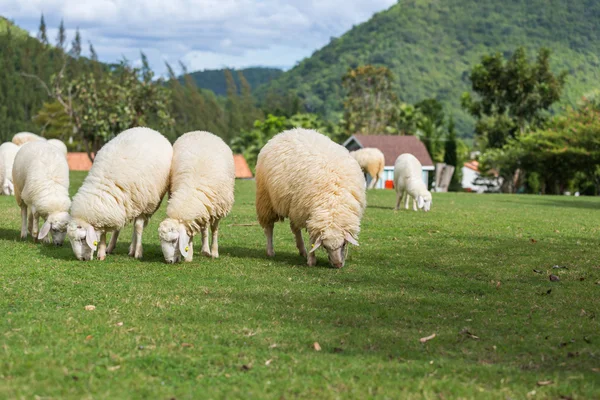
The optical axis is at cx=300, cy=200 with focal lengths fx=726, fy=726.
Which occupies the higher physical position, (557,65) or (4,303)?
(557,65)

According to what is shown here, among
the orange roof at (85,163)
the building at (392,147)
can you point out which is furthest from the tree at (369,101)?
the building at (392,147)

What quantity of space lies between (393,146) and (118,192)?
57.9 metres

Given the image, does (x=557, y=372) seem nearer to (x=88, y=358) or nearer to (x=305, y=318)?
(x=305, y=318)

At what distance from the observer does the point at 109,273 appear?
10.4 metres

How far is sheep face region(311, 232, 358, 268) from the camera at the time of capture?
10930 mm

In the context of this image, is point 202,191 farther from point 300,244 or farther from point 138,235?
point 300,244

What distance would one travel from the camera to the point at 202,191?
37.5ft

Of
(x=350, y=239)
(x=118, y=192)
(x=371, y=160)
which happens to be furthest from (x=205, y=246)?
(x=371, y=160)

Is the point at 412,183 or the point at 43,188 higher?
the point at 412,183

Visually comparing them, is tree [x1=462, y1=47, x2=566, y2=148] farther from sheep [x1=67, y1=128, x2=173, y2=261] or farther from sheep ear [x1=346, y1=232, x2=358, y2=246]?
sheep [x1=67, y1=128, x2=173, y2=261]

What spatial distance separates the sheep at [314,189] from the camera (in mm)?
11055

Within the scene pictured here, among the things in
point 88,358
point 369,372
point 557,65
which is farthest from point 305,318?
point 557,65

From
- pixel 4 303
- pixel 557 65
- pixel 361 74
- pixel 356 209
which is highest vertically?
pixel 557 65

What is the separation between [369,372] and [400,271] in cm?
529
